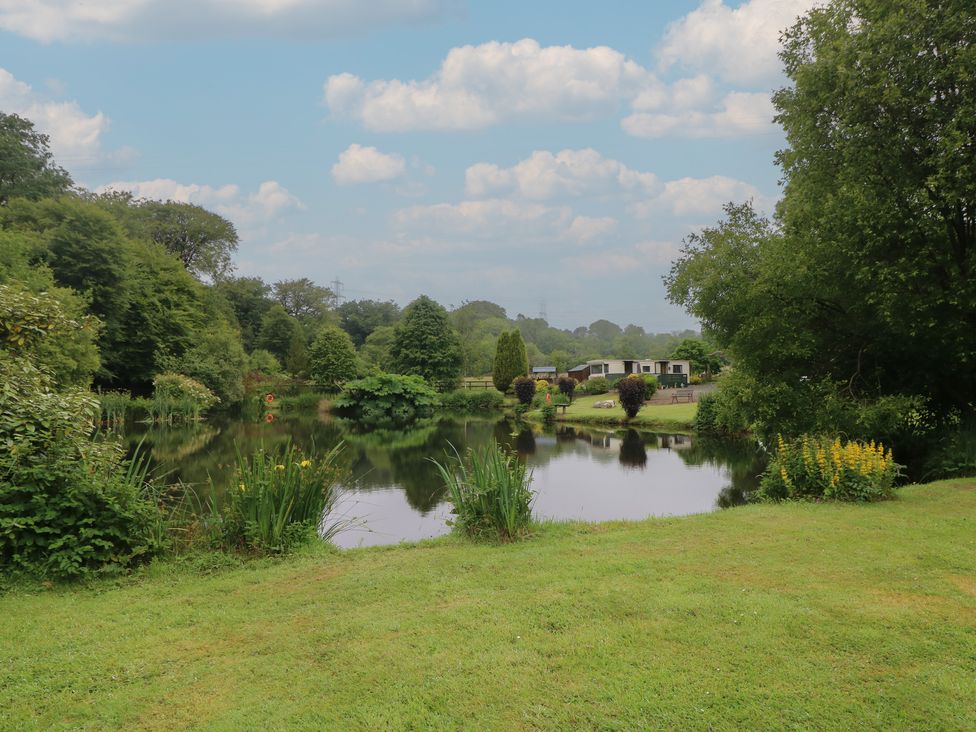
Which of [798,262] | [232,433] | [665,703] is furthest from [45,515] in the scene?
[232,433]

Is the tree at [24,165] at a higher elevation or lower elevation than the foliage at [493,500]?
higher

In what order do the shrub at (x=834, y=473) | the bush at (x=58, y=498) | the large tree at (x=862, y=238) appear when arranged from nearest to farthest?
the bush at (x=58, y=498), the shrub at (x=834, y=473), the large tree at (x=862, y=238)

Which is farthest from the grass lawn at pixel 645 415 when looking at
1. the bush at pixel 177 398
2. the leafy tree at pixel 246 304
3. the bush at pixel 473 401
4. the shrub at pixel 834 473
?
the leafy tree at pixel 246 304

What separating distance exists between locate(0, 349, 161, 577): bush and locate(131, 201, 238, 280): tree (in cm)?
3748

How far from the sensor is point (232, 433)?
2130cm

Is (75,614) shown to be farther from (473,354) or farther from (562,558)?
(473,354)

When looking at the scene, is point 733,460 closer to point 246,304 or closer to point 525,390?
point 525,390

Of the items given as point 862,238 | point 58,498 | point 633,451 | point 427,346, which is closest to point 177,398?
point 427,346

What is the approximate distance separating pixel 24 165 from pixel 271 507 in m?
35.7

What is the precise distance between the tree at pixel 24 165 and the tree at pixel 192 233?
203 inches

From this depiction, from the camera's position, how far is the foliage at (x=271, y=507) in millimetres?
4996

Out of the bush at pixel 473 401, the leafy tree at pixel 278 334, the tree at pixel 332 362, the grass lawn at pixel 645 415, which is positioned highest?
the leafy tree at pixel 278 334

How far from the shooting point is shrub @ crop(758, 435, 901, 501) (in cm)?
624

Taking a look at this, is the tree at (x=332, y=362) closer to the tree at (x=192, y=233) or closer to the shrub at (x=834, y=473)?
the tree at (x=192, y=233)
